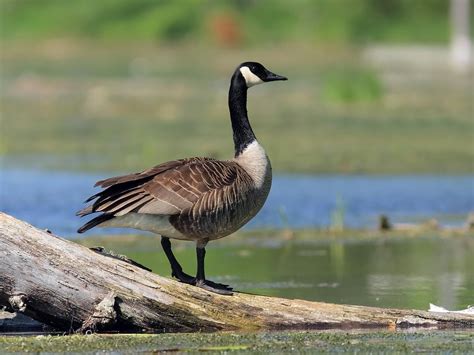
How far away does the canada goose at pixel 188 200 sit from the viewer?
863 cm

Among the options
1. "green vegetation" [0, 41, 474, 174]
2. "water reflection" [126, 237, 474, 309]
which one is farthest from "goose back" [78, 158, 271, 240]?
"green vegetation" [0, 41, 474, 174]

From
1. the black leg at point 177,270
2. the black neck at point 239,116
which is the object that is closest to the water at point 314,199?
the black neck at point 239,116

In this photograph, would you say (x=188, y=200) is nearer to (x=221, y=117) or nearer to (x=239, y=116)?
(x=239, y=116)

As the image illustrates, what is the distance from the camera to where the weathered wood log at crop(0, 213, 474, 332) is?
27.2ft

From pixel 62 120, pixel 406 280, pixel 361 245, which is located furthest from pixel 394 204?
pixel 62 120

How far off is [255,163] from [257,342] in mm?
1694

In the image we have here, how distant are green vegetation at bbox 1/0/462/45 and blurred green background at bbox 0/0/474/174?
0.36 ft

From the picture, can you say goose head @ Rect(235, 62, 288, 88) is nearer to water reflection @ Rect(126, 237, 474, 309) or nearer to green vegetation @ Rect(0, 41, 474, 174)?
water reflection @ Rect(126, 237, 474, 309)

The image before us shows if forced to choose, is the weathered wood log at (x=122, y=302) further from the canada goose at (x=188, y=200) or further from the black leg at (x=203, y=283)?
the canada goose at (x=188, y=200)

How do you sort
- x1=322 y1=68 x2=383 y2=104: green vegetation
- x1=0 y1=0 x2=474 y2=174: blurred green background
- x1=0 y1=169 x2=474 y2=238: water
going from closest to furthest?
x1=0 y1=169 x2=474 y2=238: water → x1=0 y1=0 x2=474 y2=174: blurred green background → x1=322 y1=68 x2=383 y2=104: green vegetation

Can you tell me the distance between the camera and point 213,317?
28.5 ft

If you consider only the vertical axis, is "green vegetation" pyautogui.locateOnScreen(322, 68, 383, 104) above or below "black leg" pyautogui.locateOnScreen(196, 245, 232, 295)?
above

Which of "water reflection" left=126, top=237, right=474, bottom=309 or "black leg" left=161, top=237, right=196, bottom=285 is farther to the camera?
"water reflection" left=126, top=237, right=474, bottom=309

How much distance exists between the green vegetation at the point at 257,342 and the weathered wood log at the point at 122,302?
203 millimetres
